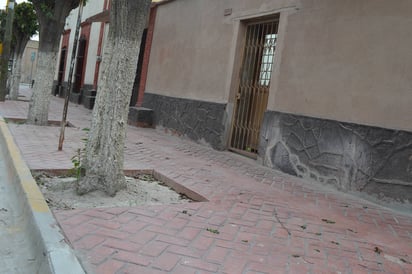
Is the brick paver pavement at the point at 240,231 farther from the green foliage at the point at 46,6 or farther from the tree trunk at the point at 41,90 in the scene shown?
the green foliage at the point at 46,6

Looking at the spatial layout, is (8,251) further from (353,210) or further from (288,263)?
(353,210)

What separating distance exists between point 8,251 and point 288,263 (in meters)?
2.20

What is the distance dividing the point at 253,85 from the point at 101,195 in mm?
4991

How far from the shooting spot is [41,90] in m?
9.33

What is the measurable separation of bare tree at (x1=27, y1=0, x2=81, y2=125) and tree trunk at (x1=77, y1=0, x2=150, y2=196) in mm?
5511

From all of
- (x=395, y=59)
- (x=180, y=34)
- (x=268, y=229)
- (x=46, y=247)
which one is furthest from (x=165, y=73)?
(x=46, y=247)

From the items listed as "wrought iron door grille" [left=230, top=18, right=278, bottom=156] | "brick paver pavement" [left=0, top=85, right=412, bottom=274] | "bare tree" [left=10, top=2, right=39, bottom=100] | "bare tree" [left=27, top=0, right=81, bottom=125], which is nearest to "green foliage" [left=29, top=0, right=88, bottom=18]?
"bare tree" [left=27, top=0, right=81, bottom=125]

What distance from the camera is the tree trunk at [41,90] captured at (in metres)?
9.30

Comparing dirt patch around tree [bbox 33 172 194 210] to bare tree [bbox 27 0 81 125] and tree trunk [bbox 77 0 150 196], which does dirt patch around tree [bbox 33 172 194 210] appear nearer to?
tree trunk [bbox 77 0 150 196]

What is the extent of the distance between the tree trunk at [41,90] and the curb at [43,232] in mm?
4686

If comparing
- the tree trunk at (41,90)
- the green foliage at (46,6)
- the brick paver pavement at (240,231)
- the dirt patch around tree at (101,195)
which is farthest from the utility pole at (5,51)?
the dirt patch around tree at (101,195)

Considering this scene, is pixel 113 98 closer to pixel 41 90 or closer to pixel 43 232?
pixel 43 232

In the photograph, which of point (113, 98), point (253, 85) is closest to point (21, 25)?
point (253, 85)

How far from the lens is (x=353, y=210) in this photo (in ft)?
16.7
